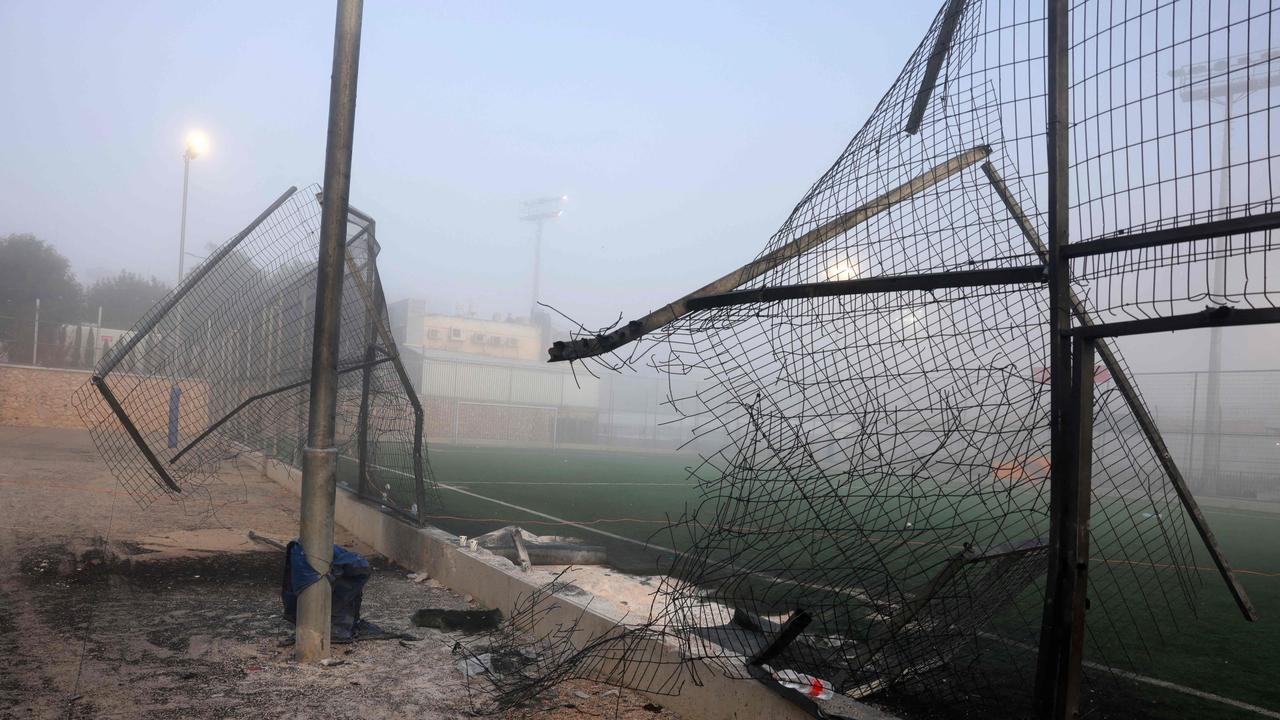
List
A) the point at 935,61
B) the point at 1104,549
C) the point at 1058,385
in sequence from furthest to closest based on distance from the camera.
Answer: the point at 1104,549
the point at 935,61
the point at 1058,385

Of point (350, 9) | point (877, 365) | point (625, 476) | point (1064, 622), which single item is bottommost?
point (625, 476)

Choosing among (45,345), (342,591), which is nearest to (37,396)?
(45,345)

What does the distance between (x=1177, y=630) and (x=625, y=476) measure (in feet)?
61.4

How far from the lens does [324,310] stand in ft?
16.5

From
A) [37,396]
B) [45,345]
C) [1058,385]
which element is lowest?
[37,396]

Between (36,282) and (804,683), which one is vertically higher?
(36,282)

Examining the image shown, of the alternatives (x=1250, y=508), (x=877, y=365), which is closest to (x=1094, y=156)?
(x=877, y=365)

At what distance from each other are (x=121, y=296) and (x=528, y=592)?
68724 mm

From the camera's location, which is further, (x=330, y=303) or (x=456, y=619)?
(x=456, y=619)

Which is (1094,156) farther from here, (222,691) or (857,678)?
(222,691)

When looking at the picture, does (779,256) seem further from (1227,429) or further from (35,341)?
(35,341)

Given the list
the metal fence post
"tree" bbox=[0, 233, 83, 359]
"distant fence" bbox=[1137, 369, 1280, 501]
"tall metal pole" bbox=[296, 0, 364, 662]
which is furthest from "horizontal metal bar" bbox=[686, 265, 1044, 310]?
"tree" bbox=[0, 233, 83, 359]

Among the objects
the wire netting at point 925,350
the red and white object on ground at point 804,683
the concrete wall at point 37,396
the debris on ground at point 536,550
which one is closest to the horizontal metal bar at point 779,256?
the wire netting at point 925,350

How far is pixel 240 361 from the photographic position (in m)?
7.60
